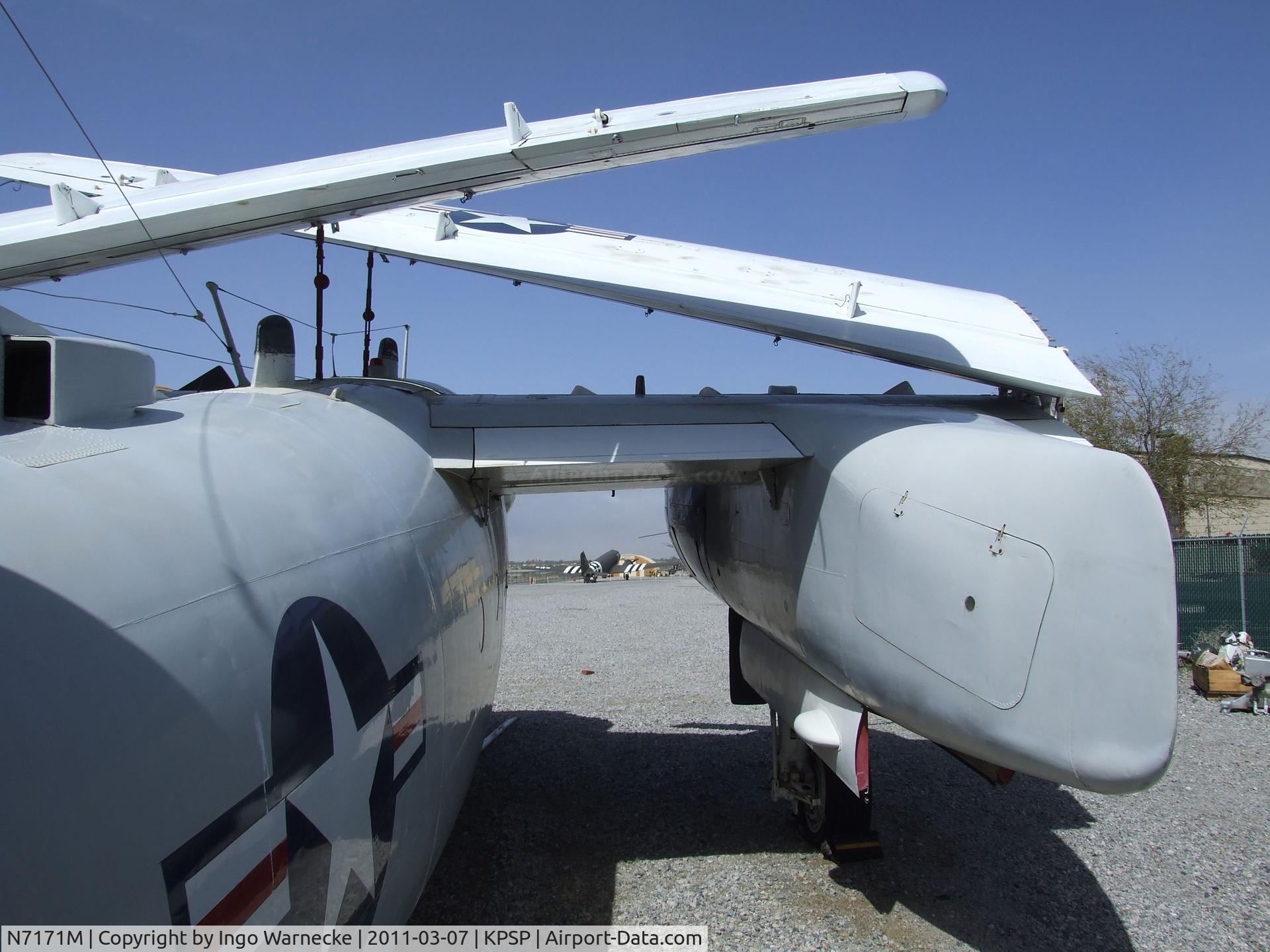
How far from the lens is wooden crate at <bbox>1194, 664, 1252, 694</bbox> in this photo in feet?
32.0

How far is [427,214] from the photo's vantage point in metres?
6.70

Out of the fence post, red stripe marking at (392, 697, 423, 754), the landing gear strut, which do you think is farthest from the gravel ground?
the fence post

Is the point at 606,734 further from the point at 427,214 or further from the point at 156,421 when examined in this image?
the point at 156,421

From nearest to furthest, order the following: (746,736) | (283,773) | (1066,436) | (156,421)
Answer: (283,773)
(156,421)
(1066,436)
(746,736)

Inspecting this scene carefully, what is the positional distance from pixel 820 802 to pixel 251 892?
4607mm

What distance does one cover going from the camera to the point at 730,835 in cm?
609

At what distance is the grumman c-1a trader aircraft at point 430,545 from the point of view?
1.67 meters

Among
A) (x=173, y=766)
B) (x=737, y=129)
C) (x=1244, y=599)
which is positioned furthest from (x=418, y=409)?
(x=1244, y=599)

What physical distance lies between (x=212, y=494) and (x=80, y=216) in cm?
232

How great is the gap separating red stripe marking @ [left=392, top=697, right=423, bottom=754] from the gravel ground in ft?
7.19

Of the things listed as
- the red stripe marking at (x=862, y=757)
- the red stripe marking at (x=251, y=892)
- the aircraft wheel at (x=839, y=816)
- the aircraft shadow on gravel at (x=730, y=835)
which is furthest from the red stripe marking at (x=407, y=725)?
the aircraft wheel at (x=839, y=816)

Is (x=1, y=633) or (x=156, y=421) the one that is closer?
(x=1, y=633)
